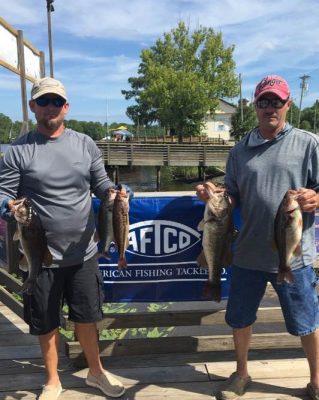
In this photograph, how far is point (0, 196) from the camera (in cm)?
277

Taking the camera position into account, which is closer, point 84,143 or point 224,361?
point 84,143

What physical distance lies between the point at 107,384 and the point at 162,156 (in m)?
29.0

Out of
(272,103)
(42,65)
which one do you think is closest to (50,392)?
(272,103)

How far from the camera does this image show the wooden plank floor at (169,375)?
3145 mm

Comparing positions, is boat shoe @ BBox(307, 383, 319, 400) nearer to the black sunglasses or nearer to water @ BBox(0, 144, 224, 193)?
the black sunglasses

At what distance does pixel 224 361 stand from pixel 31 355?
1618 millimetres

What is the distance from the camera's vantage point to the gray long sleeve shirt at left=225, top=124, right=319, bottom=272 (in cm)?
271

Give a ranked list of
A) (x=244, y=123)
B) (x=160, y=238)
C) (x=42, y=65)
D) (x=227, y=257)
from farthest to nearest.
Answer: (x=244, y=123), (x=42, y=65), (x=160, y=238), (x=227, y=257)

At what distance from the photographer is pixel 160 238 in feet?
11.7

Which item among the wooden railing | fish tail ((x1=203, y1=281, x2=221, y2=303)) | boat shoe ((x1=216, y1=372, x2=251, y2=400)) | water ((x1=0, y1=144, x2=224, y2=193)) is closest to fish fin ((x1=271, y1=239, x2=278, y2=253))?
fish tail ((x1=203, y1=281, x2=221, y2=303))

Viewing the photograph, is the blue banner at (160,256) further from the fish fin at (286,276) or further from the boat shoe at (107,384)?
the fish fin at (286,276)

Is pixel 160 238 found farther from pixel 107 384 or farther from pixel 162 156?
pixel 162 156

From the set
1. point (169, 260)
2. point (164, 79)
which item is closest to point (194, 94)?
point (164, 79)

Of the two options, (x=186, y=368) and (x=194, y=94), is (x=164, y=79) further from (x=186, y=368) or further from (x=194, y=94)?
(x=186, y=368)
